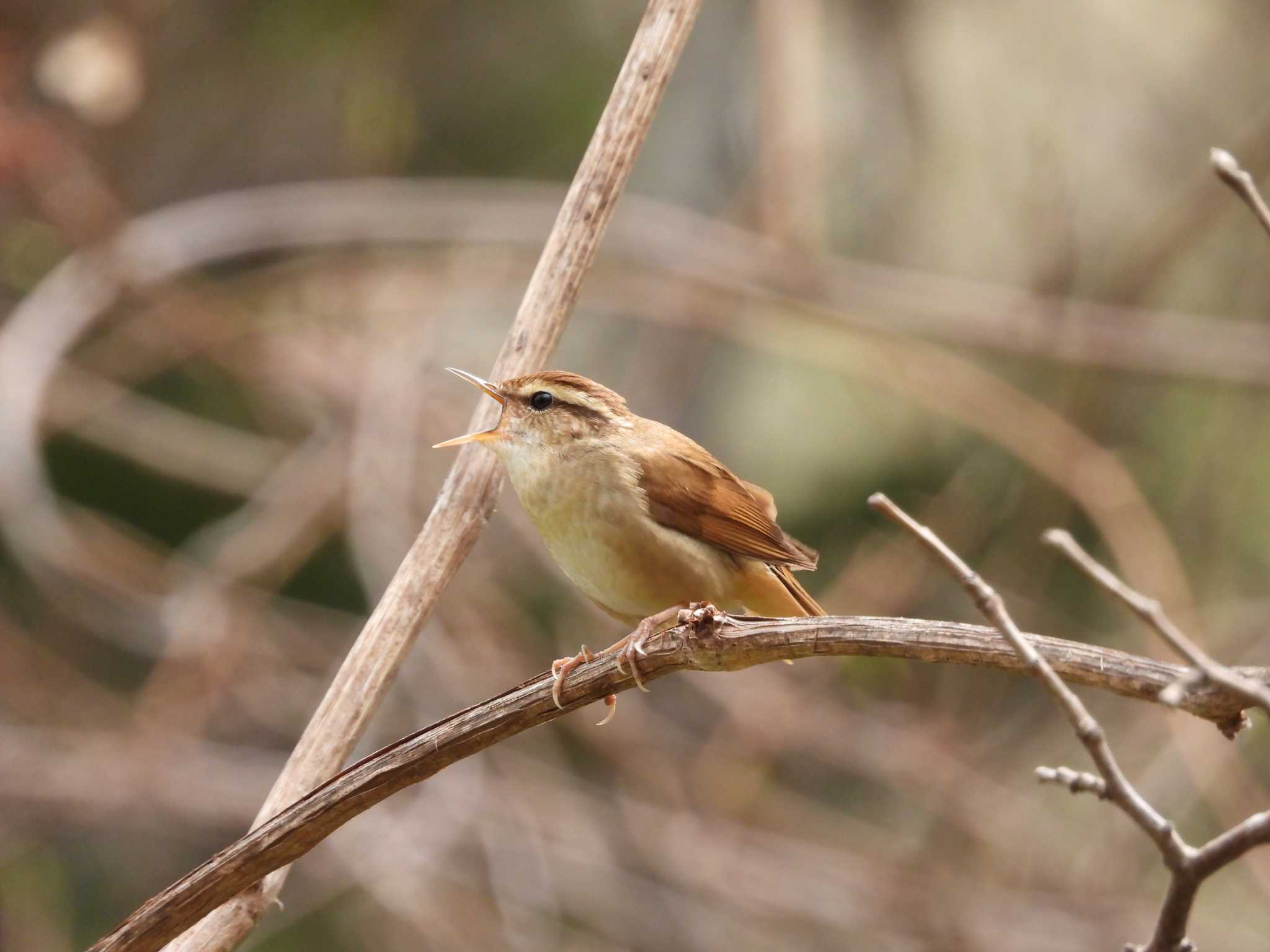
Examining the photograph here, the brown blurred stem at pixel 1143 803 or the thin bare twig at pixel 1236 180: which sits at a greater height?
the thin bare twig at pixel 1236 180

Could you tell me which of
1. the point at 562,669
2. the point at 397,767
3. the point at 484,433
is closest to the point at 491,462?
the point at 484,433

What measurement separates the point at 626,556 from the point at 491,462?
44cm

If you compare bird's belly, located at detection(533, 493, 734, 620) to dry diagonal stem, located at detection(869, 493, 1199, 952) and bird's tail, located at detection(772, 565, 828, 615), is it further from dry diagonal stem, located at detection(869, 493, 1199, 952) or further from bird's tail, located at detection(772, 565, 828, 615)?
dry diagonal stem, located at detection(869, 493, 1199, 952)

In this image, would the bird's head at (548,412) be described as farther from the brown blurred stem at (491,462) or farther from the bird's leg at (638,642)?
the bird's leg at (638,642)

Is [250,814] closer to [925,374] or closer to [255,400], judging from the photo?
[255,400]

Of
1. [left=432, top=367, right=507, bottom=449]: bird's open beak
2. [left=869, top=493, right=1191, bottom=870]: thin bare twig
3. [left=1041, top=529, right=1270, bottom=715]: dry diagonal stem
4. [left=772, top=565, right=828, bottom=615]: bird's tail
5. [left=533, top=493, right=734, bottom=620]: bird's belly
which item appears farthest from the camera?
[left=772, top=565, right=828, bottom=615]: bird's tail

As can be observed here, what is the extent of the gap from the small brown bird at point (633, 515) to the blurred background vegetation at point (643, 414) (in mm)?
2494

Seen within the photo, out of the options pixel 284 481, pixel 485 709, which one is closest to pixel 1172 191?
pixel 284 481

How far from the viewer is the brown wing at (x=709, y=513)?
2982 millimetres

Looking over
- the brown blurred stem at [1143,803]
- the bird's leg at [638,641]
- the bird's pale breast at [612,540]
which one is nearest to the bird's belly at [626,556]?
the bird's pale breast at [612,540]

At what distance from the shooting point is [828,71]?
7.30 meters

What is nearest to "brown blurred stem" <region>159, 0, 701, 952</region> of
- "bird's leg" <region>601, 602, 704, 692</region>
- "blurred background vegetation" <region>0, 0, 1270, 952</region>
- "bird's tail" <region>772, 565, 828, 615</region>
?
"bird's leg" <region>601, 602, 704, 692</region>

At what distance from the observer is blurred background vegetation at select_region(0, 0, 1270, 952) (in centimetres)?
559

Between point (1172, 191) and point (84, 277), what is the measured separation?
5447 mm
